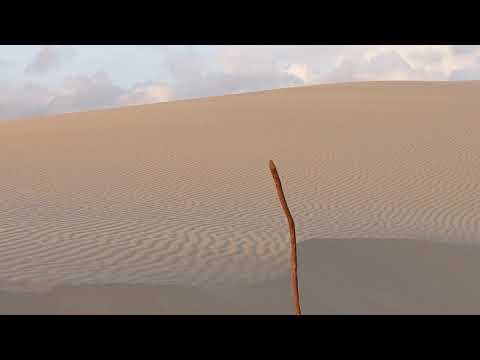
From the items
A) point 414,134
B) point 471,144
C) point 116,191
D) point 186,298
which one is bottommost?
point 186,298

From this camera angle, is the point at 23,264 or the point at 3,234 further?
the point at 3,234

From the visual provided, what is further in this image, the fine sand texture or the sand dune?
the fine sand texture

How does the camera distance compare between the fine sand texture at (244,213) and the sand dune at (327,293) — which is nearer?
the sand dune at (327,293)

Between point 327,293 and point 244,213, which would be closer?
point 327,293

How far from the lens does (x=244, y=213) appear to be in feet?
41.6

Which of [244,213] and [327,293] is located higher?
[244,213]

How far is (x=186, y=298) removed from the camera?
6895mm

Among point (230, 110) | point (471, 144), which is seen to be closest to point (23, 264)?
point (471, 144)

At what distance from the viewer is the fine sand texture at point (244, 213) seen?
7262 millimetres

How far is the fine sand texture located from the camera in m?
7.26

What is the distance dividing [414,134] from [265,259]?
17264 millimetres
